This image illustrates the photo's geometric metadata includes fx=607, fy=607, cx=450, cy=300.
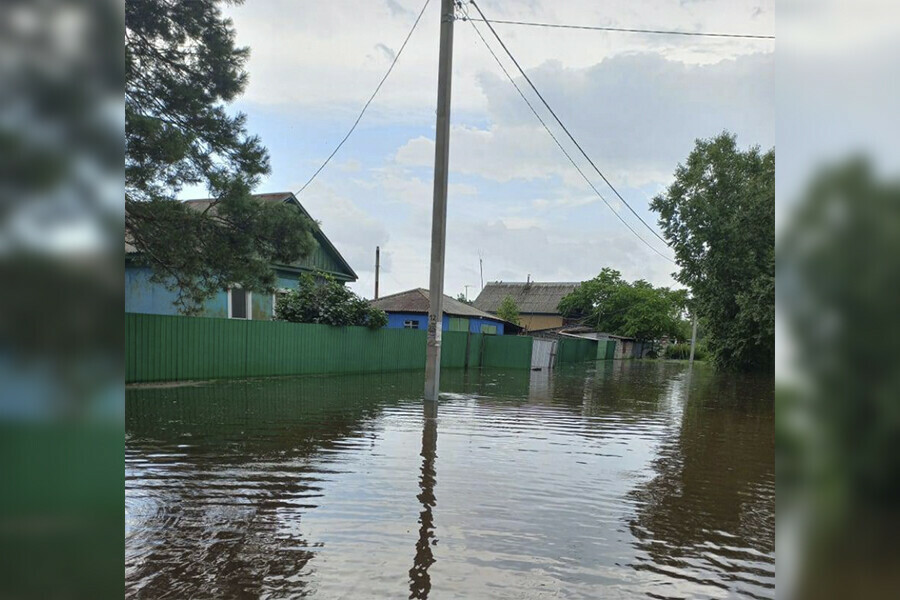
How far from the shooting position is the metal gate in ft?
83.9

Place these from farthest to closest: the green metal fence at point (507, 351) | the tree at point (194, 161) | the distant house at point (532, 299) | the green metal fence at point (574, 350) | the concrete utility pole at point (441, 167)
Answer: the distant house at point (532, 299) → the green metal fence at point (574, 350) → the green metal fence at point (507, 351) → the concrete utility pole at point (441, 167) → the tree at point (194, 161)

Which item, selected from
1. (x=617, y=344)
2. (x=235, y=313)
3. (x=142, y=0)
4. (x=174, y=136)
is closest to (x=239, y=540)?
(x=174, y=136)

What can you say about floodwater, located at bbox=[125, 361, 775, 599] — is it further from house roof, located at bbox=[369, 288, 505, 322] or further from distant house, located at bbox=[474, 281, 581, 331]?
distant house, located at bbox=[474, 281, 581, 331]

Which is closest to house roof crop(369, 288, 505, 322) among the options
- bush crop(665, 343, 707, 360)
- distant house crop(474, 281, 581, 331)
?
distant house crop(474, 281, 581, 331)

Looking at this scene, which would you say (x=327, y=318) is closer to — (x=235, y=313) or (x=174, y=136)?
(x=235, y=313)

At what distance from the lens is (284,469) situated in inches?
238

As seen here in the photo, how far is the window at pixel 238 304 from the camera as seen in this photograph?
59.0 feet

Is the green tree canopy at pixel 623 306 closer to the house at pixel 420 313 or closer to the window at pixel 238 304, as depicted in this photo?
the house at pixel 420 313

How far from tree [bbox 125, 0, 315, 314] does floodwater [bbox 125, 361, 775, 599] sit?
8.21 feet

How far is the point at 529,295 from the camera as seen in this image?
63.1 m

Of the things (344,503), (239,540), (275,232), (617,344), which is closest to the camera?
(239,540)

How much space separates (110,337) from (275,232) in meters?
10.1

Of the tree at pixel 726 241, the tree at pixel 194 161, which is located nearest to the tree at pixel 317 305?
the tree at pixel 194 161

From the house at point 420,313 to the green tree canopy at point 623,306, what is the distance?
84.8 ft
